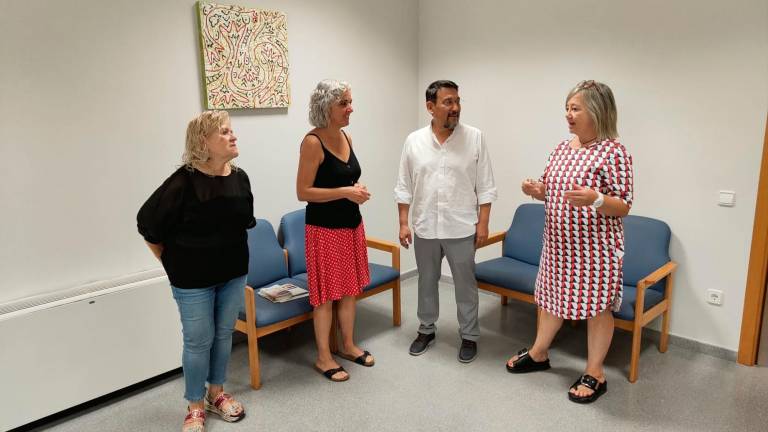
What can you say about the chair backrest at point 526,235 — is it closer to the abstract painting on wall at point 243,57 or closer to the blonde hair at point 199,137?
the abstract painting on wall at point 243,57

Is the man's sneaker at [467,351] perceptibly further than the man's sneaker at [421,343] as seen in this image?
No

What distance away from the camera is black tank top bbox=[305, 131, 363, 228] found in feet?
8.77

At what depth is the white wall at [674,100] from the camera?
9.50 feet

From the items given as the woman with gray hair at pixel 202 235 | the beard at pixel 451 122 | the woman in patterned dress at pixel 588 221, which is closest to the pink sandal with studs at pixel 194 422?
the woman with gray hair at pixel 202 235

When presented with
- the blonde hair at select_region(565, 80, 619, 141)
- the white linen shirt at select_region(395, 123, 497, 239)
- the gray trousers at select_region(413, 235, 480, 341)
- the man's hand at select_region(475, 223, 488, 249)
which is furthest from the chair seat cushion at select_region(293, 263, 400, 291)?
the blonde hair at select_region(565, 80, 619, 141)

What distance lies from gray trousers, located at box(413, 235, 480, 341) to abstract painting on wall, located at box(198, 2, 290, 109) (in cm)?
129

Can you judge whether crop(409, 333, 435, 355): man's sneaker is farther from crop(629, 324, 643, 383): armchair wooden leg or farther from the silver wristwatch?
the silver wristwatch

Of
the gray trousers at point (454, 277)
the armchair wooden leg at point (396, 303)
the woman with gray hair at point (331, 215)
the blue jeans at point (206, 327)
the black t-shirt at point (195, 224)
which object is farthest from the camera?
the armchair wooden leg at point (396, 303)

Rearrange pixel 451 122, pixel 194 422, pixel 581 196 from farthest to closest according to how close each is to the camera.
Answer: pixel 451 122 → pixel 194 422 → pixel 581 196

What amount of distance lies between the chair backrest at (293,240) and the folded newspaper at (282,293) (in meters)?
0.35

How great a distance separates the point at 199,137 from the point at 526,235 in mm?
2308

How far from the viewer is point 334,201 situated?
107 inches

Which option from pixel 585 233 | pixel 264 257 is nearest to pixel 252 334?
pixel 264 257

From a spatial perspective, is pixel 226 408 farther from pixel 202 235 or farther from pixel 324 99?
pixel 324 99
